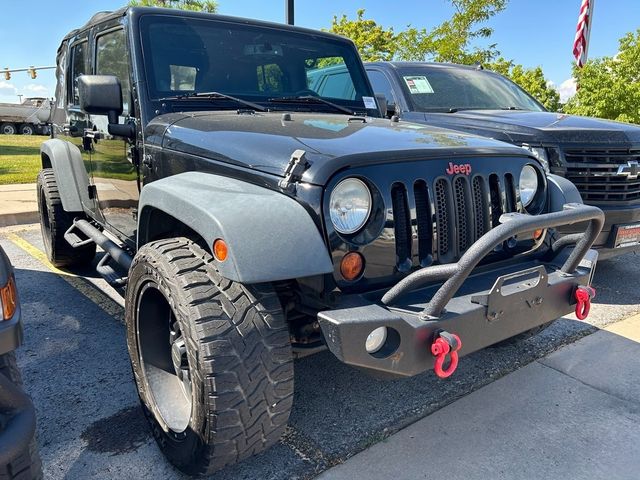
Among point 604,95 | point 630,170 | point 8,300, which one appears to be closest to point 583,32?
point 604,95

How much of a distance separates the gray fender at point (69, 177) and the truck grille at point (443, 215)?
308cm

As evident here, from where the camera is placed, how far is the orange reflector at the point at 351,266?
1941 mm

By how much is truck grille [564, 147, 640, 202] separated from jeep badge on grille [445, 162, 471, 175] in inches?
97.9

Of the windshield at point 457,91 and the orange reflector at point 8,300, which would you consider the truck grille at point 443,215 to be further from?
the windshield at point 457,91

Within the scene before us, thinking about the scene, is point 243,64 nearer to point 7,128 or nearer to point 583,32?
point 583,32

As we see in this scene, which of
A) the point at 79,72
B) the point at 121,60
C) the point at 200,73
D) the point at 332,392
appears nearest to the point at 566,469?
the point at 332,392

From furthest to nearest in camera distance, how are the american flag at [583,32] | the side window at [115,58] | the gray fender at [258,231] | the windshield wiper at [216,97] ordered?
the american flag at [583,32]
the side window at [115,58]
the windshield wiper at [216,97]
the gray fender at [258,231]

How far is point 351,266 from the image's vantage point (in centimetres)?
196

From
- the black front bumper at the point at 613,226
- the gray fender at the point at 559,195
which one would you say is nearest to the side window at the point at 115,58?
the gray fender at the point at 559,195

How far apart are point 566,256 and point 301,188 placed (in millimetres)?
1444

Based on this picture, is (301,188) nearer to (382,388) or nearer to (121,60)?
(382,388)

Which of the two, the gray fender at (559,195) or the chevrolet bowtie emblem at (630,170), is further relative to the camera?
the chevrolet bowtie emblem at (630,170)

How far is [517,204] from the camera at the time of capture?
96.7 inches

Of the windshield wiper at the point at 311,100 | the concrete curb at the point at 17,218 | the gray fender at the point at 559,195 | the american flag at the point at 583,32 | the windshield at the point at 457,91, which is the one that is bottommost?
the concrete curb at the point at 17,218
